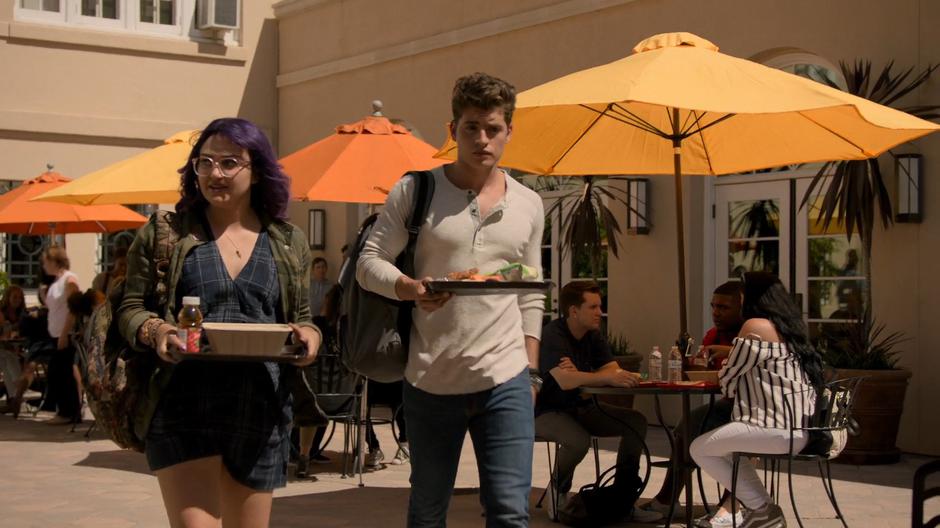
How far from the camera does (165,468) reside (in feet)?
12.0

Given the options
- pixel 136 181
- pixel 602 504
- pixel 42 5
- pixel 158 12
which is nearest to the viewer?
pixel 602 504

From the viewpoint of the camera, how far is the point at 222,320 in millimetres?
3736

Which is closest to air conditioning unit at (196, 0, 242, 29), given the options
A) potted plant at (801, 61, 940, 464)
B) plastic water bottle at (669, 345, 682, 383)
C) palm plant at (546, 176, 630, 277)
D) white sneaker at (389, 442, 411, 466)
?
palm plant at (546, 176, 630, 277)

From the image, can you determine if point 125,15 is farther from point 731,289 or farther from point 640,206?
point 731,289

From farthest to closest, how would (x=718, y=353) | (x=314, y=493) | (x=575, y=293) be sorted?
(x=314, y=493), (x=718, y=353), (x=575, y=293)

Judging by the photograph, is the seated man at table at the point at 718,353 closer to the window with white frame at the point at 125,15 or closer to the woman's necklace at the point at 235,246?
the woman's necklace at the point at 235,246

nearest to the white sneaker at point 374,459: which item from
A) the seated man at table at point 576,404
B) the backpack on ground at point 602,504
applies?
the seated man at table at point 576,404

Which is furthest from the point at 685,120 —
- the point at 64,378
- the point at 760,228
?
the point at 64,378

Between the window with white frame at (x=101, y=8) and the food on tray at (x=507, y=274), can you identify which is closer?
the food on tray at (x=507, y=274)

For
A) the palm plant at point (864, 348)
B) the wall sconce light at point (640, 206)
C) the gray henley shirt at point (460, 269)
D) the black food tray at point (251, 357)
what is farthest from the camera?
the wall sconce light at point (640, 206)

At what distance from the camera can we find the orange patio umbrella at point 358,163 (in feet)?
31.3

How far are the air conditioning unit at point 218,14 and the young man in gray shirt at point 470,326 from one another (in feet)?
53.1

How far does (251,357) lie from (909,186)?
7849mm

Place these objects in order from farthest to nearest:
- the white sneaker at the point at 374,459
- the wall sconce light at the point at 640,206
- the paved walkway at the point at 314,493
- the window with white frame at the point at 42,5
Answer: the window with white frame at the point at 42,5 → the wall sconce light at the point at 640,206 → the white sneaker at the point at 374,459 → the paved walkway at the point at 314,493
